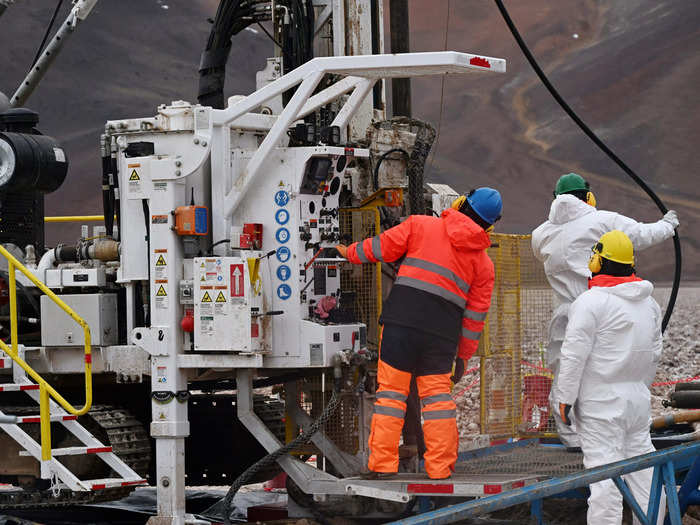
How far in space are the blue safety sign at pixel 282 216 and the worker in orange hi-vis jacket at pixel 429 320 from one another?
2.50ft

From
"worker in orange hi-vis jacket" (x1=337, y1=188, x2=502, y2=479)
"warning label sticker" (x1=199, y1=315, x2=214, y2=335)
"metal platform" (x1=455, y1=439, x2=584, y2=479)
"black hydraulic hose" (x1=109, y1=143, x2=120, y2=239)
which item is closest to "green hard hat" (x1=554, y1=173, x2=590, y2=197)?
"worker in orange hi-vis jacket" (x1=337, y1=188, x2=502, y2=479)

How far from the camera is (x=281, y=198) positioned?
8297 mm

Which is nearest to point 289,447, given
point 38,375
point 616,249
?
point 38,375

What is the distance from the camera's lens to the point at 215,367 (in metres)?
8.30

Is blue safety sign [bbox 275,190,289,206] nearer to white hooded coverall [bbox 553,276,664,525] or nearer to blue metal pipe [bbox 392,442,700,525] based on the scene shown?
white hooded coverall [bbox 553,276,664,525]

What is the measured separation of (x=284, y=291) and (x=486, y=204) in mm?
1551

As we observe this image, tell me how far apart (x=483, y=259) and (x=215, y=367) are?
202 cm

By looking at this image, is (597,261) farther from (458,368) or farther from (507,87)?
(507,87)

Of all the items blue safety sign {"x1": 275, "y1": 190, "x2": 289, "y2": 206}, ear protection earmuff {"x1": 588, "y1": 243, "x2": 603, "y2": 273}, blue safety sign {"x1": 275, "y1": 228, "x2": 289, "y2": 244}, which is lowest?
ear protection earmuff {"x1": 588, "y1": 243, "x2": 603, "y2": 273}

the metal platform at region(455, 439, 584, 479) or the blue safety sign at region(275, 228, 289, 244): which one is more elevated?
the blue safety sign at region(275, 228, 289, 244)

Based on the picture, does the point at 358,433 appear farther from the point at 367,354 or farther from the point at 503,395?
the point at 503,395

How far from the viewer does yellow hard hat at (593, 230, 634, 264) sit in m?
7.27

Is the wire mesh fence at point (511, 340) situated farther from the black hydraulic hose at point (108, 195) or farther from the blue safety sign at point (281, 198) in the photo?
the black hydraulic hose at point (108, 195)

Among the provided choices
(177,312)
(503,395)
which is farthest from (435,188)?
(177,312)
